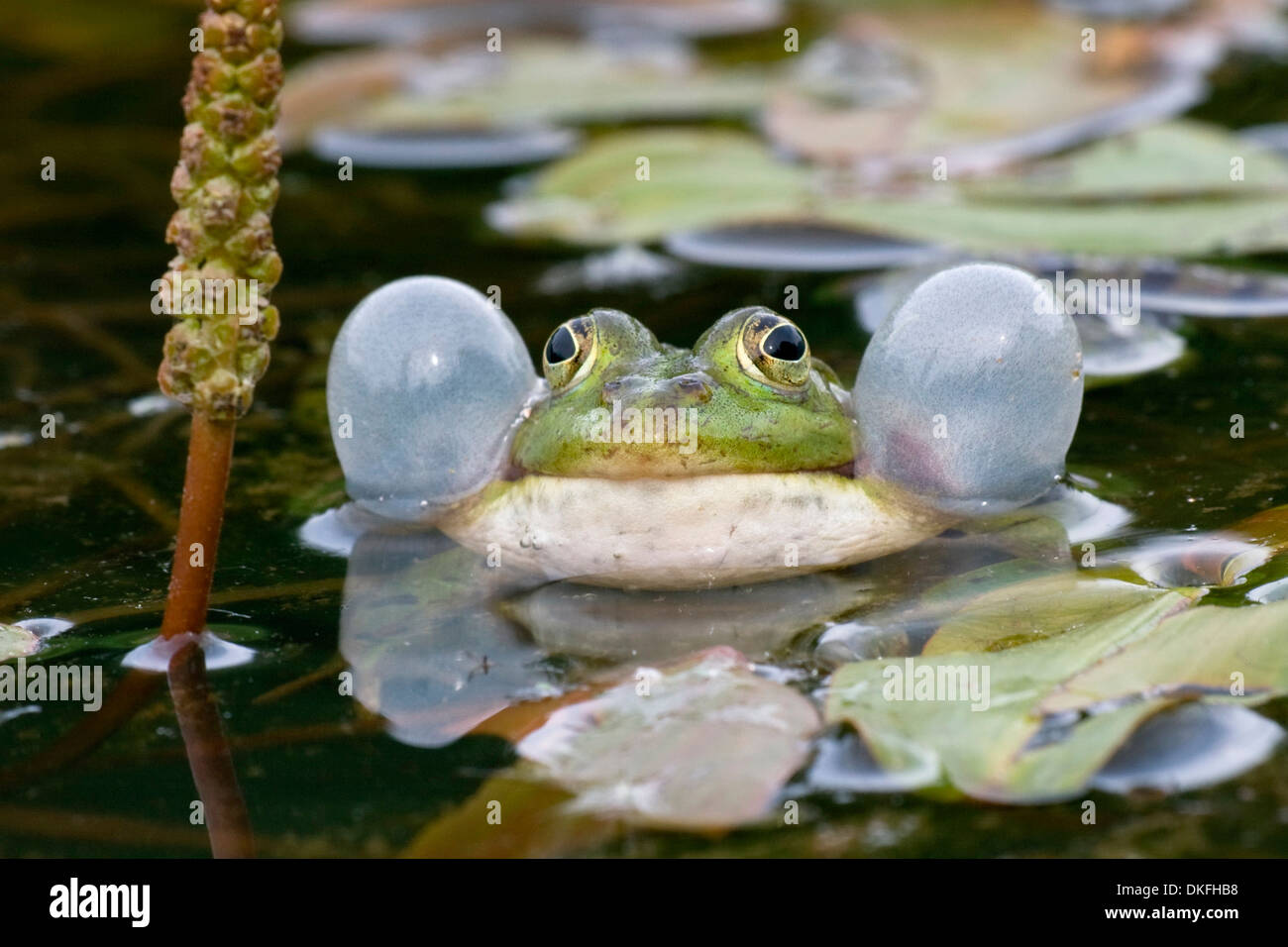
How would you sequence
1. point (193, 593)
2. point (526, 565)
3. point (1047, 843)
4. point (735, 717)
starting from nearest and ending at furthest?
point (1047, 843), point (735, 717), point (193, 593), point (526, 565)

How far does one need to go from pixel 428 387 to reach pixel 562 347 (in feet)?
0.89

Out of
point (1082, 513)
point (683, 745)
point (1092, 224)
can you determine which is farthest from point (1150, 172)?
point (683, 745)

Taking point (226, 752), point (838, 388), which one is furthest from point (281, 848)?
point (838, 388)

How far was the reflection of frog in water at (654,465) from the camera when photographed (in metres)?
2.54

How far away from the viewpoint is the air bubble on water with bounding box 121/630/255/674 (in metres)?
2.52

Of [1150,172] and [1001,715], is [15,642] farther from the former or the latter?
[1150,172]

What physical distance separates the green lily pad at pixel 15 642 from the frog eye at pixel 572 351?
3.19ft

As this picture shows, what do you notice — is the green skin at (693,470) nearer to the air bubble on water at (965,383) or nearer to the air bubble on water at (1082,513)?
the air bubble on water at (965,383)

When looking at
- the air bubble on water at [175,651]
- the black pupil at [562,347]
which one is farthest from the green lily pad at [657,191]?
the air bubble on water at [175,651]

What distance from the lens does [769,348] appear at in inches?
103

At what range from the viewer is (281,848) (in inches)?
81.4

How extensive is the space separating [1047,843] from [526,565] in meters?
1.16

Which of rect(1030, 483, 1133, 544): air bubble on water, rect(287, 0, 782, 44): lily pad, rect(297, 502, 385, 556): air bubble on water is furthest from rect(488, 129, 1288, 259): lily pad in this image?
rect(287, 0, 782, 44): lily pad

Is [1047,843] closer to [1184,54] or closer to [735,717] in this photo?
[735,717]
